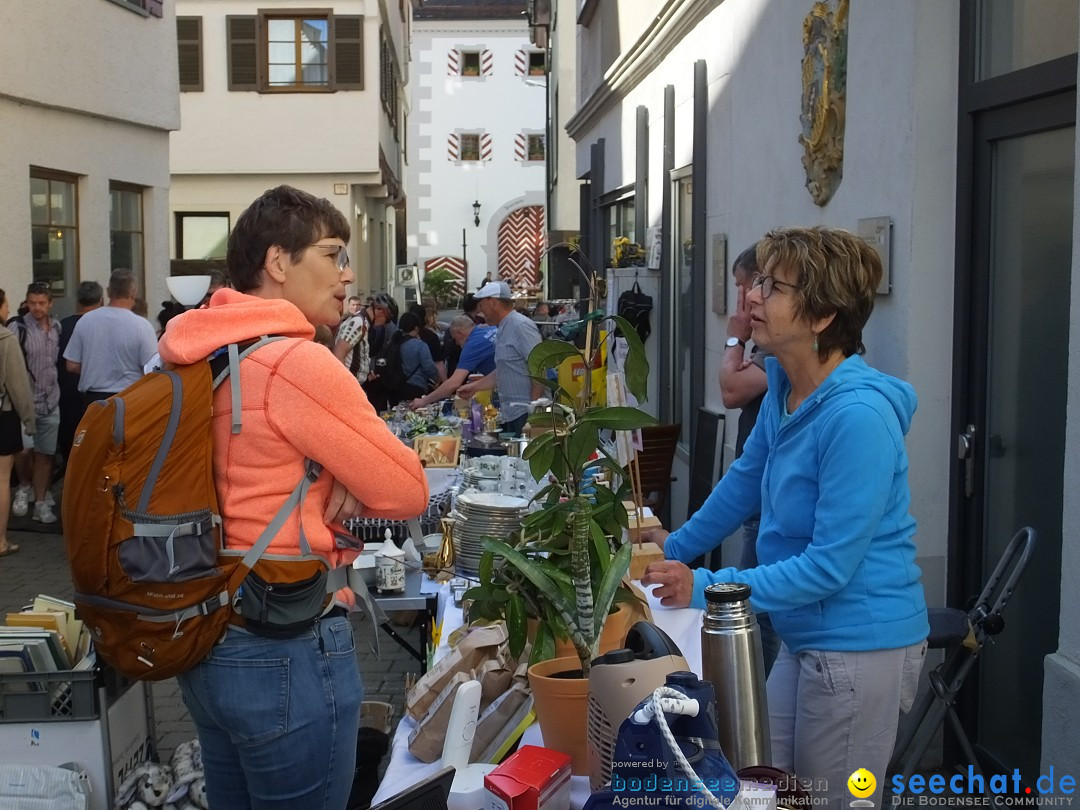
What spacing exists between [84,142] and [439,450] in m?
7.95

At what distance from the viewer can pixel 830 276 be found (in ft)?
8.66

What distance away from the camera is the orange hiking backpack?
233cm

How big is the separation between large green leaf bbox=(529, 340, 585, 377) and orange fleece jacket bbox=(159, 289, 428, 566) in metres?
0.59

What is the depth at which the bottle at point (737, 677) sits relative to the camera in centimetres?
216

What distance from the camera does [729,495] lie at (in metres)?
3.12

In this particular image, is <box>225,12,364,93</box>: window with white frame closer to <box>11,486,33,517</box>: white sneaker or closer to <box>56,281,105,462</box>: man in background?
<box>56,281,105,462</box>: man in background

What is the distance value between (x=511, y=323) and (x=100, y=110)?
669 cm

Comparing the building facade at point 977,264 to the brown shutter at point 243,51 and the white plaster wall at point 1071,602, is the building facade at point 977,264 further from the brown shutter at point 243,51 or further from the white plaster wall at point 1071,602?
the brown shutter at point 243,51

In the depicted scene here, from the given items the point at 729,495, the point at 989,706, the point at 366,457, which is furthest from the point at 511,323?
the point at 366,457

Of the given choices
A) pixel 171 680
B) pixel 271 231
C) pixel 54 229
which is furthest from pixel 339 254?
pixel 54 229

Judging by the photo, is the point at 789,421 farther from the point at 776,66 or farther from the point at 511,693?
the point at 776,66

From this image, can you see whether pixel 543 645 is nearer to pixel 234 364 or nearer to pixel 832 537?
pixel 832 537

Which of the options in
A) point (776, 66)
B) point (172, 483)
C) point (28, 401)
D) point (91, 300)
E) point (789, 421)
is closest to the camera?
point (172, 483)

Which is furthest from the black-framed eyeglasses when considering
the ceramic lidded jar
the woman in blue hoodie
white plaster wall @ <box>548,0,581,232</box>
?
white plaster wall @ <box>548,0,581,232</box>
